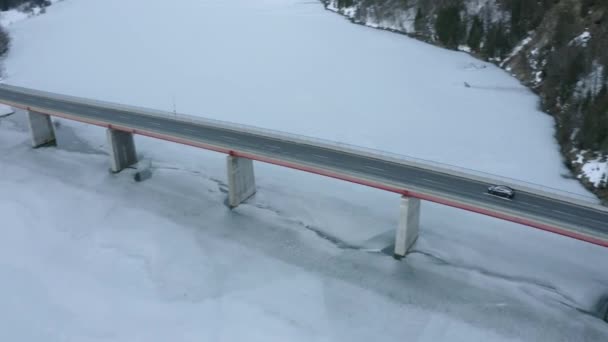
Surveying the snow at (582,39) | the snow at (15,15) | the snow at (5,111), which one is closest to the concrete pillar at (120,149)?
the snow at (5,111)

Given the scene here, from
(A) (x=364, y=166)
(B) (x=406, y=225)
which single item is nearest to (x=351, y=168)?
(A) (x=364, y=166)

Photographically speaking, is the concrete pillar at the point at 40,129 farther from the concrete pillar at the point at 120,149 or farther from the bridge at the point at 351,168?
the concrete pillar at the point at 120,149

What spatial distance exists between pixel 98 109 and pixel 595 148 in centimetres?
5240

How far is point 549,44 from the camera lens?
77.9 metres

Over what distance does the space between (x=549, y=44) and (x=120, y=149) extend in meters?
61.7

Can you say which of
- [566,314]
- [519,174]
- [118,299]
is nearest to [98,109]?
[118,299]

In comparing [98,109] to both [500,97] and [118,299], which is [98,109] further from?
[500,97]

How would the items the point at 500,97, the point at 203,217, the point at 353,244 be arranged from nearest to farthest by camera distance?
the point at 353,244, the point at 203,217, the point at 500,97

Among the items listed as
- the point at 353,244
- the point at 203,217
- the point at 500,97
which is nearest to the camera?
the point at 353,244

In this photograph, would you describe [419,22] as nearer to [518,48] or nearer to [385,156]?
[518,48]

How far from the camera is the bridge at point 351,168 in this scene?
36500 mm

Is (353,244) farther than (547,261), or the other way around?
A: (353,244)

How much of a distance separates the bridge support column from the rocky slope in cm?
1878

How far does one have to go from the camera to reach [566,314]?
35.9 m
